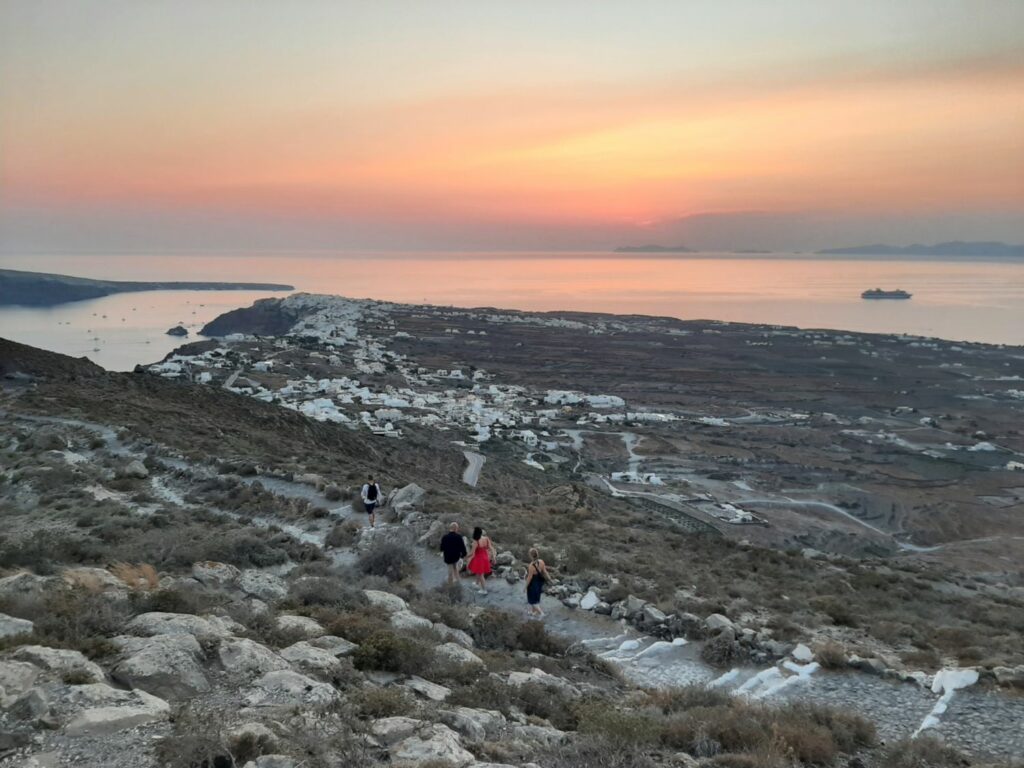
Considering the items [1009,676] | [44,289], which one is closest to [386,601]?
[1009,676]

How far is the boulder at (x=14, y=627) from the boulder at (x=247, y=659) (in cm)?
154

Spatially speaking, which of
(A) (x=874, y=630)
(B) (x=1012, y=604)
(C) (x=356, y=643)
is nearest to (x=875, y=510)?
(B) (x=1012, y=604)

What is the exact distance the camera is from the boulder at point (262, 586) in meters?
8.66

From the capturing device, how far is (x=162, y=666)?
5.41m

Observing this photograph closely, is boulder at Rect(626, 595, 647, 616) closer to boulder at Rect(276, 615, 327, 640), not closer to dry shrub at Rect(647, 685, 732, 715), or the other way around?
dry shrub at Rect(647, 685, 732, 715)

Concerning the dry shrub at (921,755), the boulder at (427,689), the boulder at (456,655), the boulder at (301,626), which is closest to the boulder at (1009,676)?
the dry shrub at (921,755)

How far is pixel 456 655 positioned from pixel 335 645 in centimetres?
130

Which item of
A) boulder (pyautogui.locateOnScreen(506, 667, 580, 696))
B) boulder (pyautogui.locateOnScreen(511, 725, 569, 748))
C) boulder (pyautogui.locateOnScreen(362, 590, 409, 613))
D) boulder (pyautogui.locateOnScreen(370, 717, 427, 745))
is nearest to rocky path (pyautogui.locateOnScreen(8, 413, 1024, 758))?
boulder (pyautogui.locateOnScreen(506, 667, 580, 696))

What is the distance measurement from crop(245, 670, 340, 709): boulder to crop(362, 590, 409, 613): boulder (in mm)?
2931

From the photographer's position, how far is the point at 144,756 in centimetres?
427

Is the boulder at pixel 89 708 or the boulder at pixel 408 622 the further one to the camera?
the boulder at pixel 408 622

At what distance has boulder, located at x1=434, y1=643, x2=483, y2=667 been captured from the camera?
6895 millimetres

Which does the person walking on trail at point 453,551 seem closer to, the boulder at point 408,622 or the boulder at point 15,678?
the boulder at point 408,622

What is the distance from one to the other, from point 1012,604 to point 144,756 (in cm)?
1698
